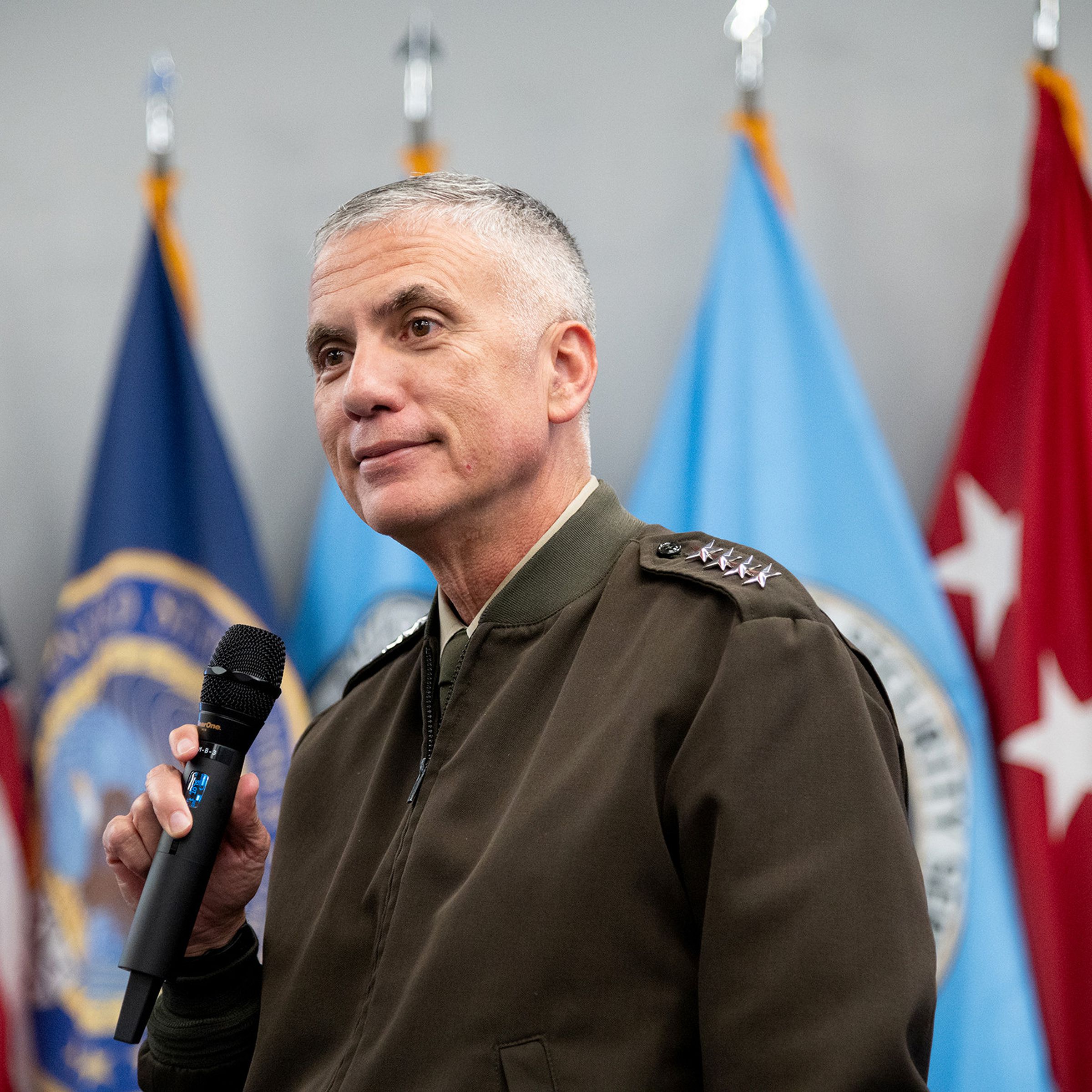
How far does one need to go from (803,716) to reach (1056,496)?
1.43m

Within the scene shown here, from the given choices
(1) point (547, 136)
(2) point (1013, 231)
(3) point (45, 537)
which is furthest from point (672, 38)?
(3) point (45, 537)

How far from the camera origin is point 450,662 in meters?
1.04

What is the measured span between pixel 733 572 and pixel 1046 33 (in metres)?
1.83

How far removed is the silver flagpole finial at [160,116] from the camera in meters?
2.36

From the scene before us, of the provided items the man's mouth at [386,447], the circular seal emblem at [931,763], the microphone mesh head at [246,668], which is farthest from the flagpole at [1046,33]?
the microphone mesh head at [246,668]

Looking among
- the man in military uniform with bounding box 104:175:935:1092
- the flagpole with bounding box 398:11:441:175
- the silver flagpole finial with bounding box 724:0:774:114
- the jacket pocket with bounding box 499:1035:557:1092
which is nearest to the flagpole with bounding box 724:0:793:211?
the silver flagpole finial with bounding box 724:0:774:114

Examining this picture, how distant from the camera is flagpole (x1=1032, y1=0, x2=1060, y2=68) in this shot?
7.25 ft

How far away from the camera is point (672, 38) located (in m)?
2.48

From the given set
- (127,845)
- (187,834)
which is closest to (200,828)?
(187,834)

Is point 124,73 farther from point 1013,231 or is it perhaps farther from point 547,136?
point 1013,231

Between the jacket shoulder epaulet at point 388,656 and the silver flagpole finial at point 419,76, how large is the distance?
4.57 feet

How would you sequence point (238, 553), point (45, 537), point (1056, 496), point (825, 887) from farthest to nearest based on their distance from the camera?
point (45, 537), point (238, 553), point (1056, 496), point (825, 887)

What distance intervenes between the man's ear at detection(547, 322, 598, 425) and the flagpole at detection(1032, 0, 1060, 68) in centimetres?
159

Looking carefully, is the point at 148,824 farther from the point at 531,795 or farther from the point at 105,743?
the point at 105,743
